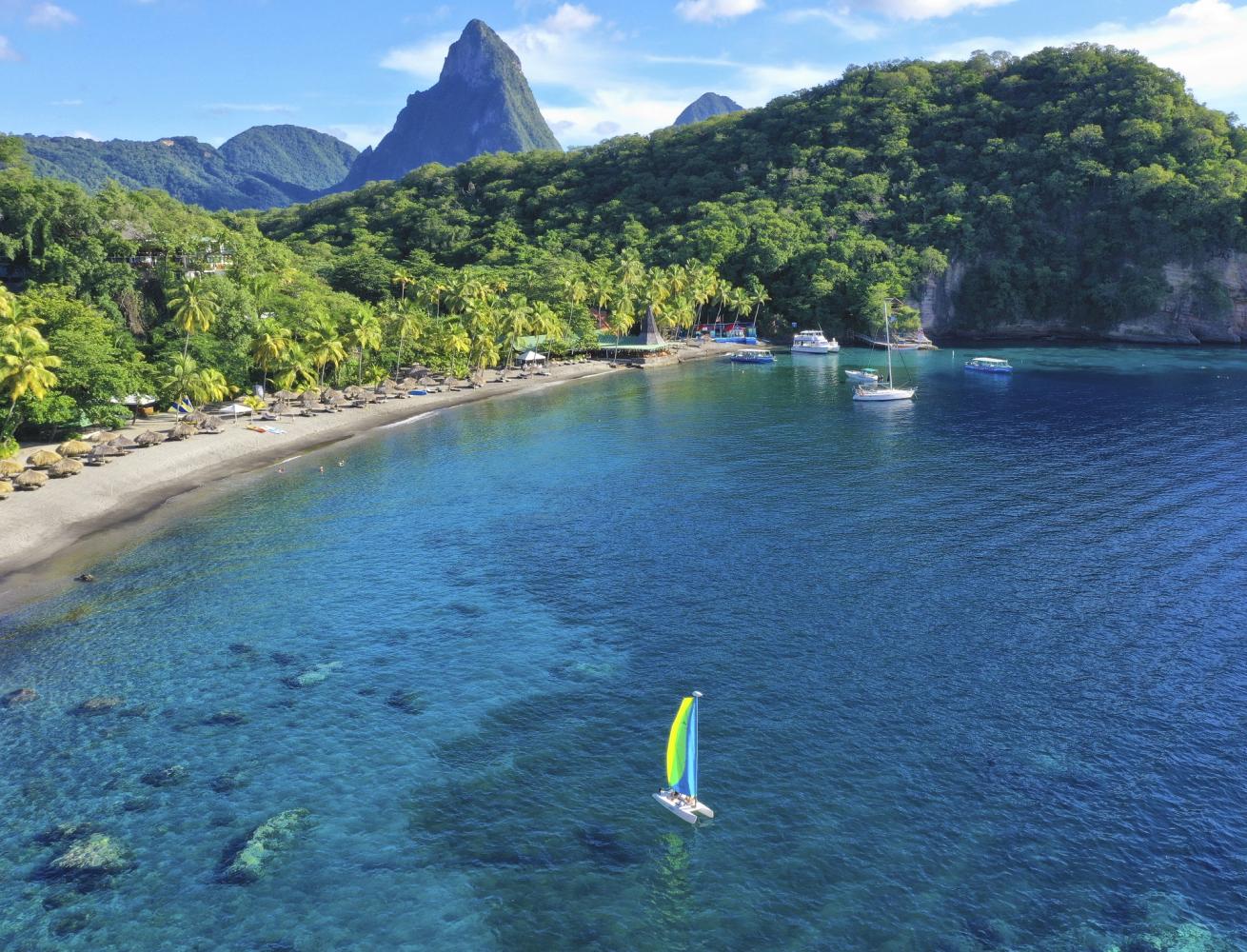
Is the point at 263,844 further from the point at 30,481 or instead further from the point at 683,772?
the point at 30,481

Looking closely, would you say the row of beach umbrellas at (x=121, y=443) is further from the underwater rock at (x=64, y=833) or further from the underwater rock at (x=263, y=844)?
the underwater rock at (x=263, y=844)

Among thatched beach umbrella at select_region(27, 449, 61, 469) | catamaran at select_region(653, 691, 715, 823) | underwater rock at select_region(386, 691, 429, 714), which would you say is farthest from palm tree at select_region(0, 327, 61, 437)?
catamaran at select_region(653, 691, 715, 823)

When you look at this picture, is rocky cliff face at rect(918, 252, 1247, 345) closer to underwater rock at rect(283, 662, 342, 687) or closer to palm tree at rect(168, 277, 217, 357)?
palm tree at rect(168, 277, 217, 357)

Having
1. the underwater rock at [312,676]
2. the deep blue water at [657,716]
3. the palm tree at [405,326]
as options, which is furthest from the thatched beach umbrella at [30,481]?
the palm tree at [405,326]

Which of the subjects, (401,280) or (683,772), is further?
(401,280)

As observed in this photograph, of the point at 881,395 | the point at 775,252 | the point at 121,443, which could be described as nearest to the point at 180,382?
the point at 121,443

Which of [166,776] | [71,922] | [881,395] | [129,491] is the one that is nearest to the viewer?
[71,922]
